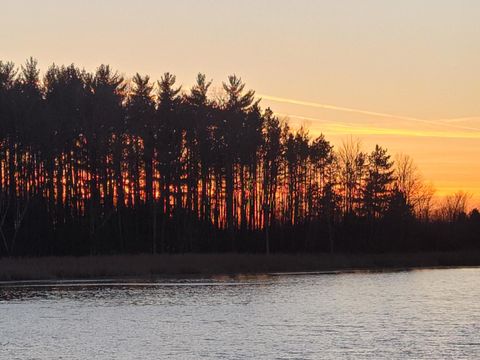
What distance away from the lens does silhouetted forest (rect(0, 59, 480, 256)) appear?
6316cm

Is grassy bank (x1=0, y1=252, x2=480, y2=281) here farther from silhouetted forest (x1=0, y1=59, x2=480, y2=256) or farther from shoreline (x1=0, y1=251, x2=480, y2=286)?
silhouetted forest (x1=0, y1=59, x2=480, y2=256)

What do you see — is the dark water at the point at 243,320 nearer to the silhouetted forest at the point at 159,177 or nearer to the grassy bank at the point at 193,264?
the grassy bank at the point at 193,264

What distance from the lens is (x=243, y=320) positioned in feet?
91.6

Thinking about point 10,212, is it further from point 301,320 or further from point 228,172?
point 301,320

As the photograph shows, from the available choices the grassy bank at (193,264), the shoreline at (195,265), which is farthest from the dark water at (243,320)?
the grassy bank at (193,264)

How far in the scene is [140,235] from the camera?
66.6 meters

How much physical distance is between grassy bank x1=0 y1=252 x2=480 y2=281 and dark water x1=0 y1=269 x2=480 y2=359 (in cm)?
497

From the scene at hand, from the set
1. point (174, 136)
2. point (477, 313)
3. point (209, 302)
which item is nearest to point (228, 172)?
point (174, 136)

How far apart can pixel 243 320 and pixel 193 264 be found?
25.7 meters

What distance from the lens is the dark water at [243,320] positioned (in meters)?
21.4

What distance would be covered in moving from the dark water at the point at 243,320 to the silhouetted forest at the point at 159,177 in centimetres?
2116

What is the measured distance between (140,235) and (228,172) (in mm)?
9348

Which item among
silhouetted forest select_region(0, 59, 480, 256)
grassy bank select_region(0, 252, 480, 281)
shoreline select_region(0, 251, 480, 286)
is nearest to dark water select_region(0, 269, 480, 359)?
shoreline select_region(0, 251, 480, 286)

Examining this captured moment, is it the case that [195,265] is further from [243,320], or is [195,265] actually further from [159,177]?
[243,320]
